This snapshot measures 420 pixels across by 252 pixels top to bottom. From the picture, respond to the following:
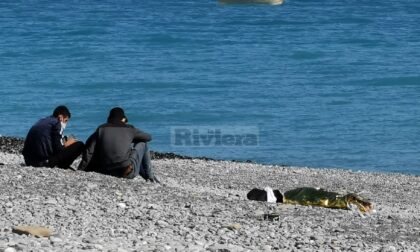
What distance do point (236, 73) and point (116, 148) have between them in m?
37.9

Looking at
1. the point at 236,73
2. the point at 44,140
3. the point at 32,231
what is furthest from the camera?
the point at 236,73

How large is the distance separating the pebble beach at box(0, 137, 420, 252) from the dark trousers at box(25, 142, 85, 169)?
0.46 m

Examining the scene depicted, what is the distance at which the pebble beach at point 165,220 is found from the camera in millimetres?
11547

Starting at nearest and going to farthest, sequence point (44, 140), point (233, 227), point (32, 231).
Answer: point (32, 231) → point (233, 227) → point (44, 140)

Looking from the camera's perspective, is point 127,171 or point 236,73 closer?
point 127,171

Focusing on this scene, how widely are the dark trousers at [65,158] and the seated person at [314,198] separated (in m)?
2.36

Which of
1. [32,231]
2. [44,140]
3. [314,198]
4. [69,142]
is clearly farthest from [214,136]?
[32,231]

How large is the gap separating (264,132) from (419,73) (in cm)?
1896

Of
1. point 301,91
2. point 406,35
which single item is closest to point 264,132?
point 301,91

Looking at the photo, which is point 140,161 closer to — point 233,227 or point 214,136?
point 233,227

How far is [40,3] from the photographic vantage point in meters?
93.1

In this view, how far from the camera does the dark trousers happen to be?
15.9m

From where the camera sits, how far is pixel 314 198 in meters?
15.0

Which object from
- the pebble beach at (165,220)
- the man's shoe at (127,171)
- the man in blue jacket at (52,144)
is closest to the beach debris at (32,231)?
the pebble beach at (165,220)
